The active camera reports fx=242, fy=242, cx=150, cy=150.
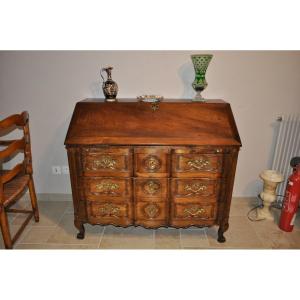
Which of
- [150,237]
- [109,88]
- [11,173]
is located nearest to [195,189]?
[150,237]

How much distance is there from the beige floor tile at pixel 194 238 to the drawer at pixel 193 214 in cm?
22

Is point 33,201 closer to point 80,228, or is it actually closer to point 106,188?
point 80,228

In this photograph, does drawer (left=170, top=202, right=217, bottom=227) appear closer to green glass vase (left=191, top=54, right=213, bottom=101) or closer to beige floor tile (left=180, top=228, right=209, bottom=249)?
beige floor tile (left=180, top=228, right=209, bottom=249)

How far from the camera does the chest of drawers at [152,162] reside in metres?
1.96

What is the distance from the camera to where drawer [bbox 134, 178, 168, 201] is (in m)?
2.05

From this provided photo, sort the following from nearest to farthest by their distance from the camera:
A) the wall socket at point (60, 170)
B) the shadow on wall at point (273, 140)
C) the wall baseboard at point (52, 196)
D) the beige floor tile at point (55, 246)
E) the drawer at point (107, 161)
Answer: the drawer at point (107, 161) → the beige floor tile at point (55, 246) → the shadow on wall at point (273, 140) → the wall socket at point (60, 170) → the wall baseboard at point (52, 196)

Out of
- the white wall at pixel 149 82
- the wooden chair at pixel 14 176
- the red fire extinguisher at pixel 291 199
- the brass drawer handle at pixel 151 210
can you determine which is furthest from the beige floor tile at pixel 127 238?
the red fire extinguisher at pixel 291 199

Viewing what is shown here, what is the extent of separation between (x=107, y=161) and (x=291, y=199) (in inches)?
69.7

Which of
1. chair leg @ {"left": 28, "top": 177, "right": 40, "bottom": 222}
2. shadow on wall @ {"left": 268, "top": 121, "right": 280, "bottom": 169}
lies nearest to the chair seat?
chair leg @ {"left": 28, "top": 177, "right": 40, "bottom": 222}

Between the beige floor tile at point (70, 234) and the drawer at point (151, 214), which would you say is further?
the beige floor tile at point (70, 234)

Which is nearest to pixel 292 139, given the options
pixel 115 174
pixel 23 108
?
pixel 115 174

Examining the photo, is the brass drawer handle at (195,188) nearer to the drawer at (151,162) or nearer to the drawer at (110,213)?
the drawer at (151,162)

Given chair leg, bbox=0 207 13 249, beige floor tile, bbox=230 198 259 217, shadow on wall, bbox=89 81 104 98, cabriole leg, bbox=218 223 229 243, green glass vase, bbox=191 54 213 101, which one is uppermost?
green glass vase, bbox=191 54 213 101

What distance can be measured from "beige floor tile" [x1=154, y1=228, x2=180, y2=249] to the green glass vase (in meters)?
1.34
